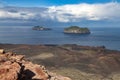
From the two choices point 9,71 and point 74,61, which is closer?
point 9,71

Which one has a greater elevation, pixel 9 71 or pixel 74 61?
pixel 9 71

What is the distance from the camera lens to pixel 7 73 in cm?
3700

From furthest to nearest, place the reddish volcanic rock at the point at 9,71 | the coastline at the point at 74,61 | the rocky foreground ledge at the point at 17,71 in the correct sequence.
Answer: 1. the coastline at the point at 74,61
2. the rocky foreground ledge at the point at 17,71
3. the reddish volcanic rock at the point at 9,71

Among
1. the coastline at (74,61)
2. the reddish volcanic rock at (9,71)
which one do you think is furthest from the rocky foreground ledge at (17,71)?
the coastline at (74,61)

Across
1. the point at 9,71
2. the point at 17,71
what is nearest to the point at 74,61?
the point at 17,71

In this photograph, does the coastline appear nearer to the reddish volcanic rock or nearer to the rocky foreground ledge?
the rocky foreground ledge

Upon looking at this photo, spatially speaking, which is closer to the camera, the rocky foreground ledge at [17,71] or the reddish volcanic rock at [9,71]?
the reddish volcanic rock at [9,71]

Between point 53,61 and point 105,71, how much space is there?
24.9 metres

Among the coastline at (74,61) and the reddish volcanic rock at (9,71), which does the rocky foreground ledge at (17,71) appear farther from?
the coastline at (74,61)

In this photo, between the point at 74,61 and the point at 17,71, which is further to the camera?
the point at 74,61

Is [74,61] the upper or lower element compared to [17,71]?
lower

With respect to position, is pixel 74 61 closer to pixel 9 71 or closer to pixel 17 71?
pixel 17 71

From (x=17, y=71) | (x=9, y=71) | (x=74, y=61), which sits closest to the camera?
(x=9, y=71)

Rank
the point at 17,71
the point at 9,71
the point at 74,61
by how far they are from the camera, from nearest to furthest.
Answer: the point at 9,71
the point at 17,71
the point at 74,61
